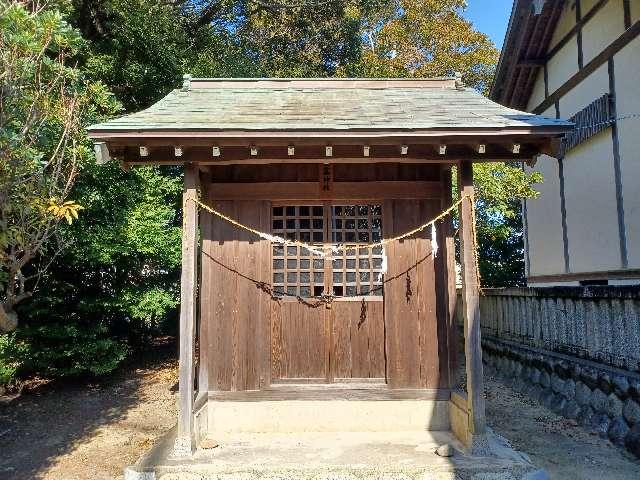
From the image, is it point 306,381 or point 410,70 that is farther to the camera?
point 410,70

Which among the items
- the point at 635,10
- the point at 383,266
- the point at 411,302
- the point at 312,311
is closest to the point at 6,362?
the point at 312,311

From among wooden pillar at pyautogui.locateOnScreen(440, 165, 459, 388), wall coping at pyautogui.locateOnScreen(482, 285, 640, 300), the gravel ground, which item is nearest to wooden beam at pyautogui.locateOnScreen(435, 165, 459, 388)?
wooden pillar at pyautogui.locateOnScreen(440, 165, 459, 388)

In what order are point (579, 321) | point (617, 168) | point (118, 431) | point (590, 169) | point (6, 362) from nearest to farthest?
point (579, 321) → point (118, 431) → point (617, 168) → point (6, 362) → point (590, 169)

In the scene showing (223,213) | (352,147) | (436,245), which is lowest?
(436,245)

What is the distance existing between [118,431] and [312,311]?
3.78m

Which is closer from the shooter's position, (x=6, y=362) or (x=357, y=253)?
(x=357, y=253)

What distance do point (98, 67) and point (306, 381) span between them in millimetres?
8348

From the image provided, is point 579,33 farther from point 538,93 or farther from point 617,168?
point 617,168

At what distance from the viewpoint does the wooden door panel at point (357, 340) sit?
6465 mm

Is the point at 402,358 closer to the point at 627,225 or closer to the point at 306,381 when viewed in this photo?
the point at 306,381

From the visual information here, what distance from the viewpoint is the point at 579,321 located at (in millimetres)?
7465

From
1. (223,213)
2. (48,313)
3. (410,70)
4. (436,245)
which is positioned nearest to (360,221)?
(436,245)

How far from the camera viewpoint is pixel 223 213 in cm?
656

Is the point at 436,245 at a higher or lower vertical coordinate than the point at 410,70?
lower
